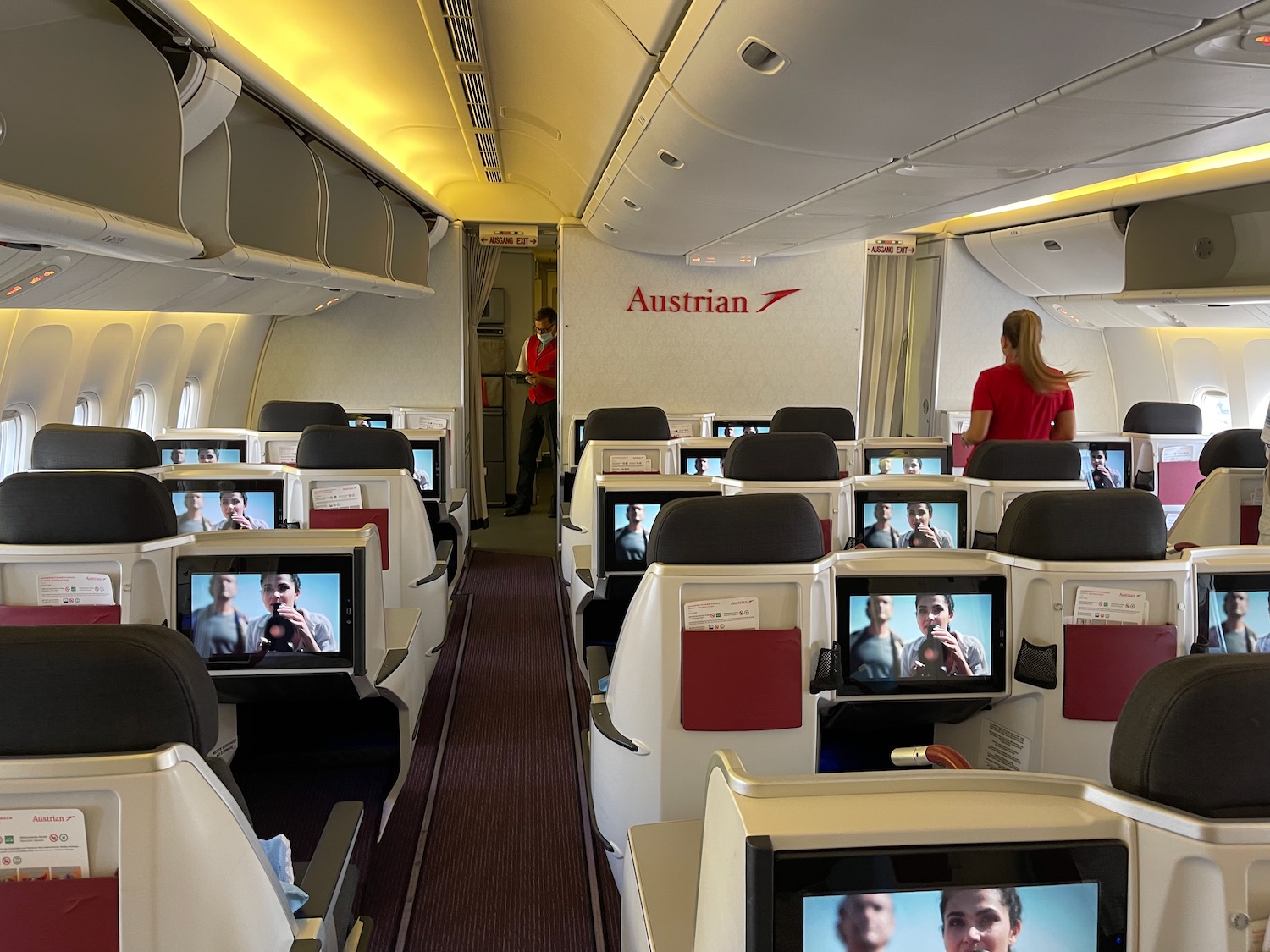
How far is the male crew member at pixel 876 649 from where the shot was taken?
276cm

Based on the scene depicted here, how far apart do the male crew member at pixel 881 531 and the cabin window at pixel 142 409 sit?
20.2ft

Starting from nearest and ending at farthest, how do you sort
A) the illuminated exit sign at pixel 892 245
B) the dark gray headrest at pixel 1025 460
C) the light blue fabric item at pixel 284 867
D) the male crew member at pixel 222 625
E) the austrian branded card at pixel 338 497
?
the light blue fabric item at pixel 284 867 → the male crew member at pixel 222 625 → the austrian branded card at pixel 338 497 → the dark gray headrest at pixel 1025 460 → the illuminated exit sign at pixel 892 245

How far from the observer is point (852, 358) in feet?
35.5

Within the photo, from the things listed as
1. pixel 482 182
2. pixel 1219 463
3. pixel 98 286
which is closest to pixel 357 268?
pixel 98 286

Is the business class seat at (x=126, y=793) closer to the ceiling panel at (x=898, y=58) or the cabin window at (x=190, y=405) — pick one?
the ceiling panel at (x=898, y=58)

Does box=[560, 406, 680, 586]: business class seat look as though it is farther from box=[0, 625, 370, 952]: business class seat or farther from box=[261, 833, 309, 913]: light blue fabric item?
box=[0, 625, 370, 952]: business class seat

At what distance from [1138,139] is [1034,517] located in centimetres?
193

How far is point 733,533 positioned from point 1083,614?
1.04m

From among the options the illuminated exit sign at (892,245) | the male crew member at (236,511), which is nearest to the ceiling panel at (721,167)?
the male crew member at (236,511)

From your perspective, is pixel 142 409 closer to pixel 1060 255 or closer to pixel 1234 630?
pixel 1234 630

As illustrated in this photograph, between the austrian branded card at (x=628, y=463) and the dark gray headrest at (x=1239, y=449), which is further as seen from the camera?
the austrian branded card at (x=628, y=463)

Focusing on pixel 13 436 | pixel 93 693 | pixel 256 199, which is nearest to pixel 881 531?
pixel 256 199

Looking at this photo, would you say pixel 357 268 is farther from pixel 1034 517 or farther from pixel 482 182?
pixel 1034 517

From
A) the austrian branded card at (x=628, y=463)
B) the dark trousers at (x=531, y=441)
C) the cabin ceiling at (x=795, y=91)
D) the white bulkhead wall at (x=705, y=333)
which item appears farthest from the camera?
the dark trousers at (x=531, y=441)
